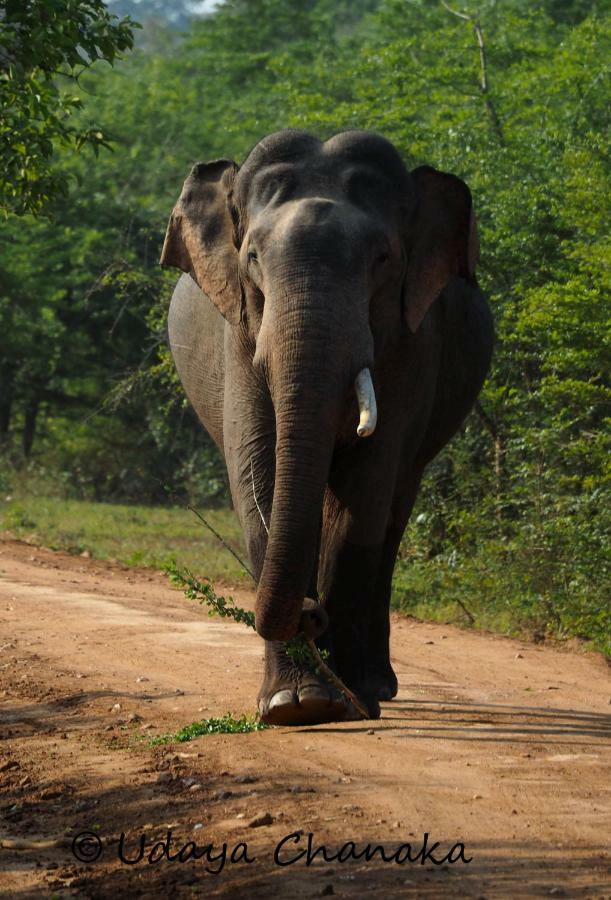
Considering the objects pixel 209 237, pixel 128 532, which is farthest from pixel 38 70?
pixel 128 532

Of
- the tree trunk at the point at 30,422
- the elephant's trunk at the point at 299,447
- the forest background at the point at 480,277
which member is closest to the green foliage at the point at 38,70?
the forest background at the point at 480,277

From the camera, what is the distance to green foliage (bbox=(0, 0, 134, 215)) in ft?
26.3

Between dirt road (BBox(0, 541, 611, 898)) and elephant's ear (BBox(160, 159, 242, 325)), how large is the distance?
6.99 feet

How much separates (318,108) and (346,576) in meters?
13.5

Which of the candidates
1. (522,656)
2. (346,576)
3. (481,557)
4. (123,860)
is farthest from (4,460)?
(123,860)

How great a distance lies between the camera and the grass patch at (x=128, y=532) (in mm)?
15539

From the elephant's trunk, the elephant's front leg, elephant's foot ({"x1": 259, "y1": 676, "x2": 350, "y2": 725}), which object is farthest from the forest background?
elephant's foot ({"x1": 259, "y1": 676, "x2": 350, "y2": 725})

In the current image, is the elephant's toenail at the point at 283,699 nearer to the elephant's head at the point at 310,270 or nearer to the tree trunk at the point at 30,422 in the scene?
the elephant's head at the point at 310,270

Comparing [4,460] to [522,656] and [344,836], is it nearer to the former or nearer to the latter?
[522,656]

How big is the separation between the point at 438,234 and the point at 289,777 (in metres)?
2.93

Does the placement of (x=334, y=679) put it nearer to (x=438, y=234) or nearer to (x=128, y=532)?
(x=438, y=234)

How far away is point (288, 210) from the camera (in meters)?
6.71

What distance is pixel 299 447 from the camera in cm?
621

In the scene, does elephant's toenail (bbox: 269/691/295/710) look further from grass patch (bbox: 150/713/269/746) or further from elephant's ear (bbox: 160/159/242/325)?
elephant's ear (bbox: 160/159/242/325)
